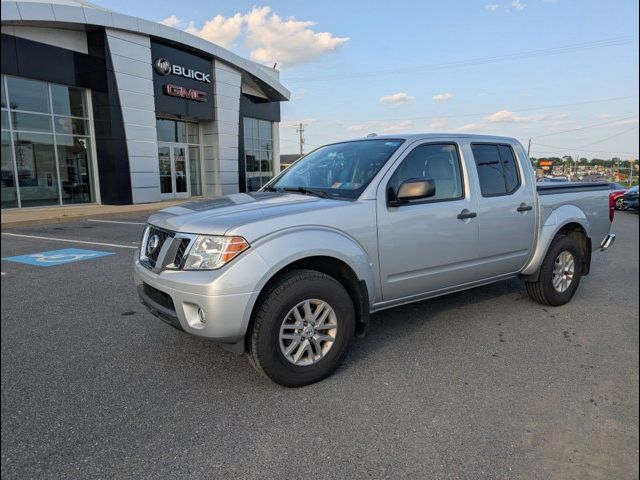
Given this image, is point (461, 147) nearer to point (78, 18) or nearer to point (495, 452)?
point (495, 452)

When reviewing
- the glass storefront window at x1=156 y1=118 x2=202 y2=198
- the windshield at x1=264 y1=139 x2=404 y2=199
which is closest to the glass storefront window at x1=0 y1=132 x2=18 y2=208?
the glass storefront window at x1=156 y1=118 x2=202 y2=198

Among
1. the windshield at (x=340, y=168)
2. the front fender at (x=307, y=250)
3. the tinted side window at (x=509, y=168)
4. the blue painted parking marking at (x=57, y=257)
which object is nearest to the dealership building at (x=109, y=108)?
the blue painted parking marking at (x=57, y=257)

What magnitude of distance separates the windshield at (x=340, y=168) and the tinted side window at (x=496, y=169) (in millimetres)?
977

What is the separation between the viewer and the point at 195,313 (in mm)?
2945

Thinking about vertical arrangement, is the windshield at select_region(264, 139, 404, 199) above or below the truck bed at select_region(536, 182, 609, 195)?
above

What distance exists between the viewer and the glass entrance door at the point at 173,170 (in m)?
21.8

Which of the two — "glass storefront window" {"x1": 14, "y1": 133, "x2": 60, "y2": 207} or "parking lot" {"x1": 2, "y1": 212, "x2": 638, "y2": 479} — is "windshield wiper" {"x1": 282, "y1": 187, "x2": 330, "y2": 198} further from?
"glass storefront window" {"x1": 14, "y1": 133, "x2": 60, "y2": 207}

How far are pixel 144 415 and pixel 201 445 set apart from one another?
50 cm

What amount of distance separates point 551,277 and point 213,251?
12.4ft

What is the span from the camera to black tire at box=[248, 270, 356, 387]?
2988 mm

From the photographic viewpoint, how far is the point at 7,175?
15.4 meters

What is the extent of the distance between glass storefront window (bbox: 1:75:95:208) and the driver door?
15.9 meters

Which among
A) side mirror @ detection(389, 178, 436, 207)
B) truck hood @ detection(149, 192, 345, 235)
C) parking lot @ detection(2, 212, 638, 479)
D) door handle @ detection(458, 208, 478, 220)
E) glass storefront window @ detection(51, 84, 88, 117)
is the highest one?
glass storefront window @ detection(51, 84, 88, 117)

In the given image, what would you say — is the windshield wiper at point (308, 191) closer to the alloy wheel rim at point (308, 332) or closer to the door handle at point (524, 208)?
the alloy wheel rim at point (308, 332)
